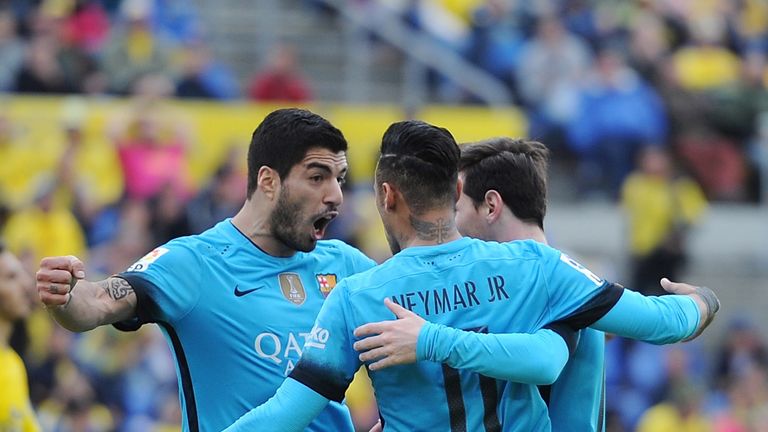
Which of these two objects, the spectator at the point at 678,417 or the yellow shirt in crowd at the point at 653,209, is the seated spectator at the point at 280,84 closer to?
the yellow shirt in crowd at the point at 653,209

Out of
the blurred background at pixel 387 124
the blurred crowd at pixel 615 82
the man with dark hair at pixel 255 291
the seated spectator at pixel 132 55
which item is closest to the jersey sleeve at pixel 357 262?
the man with dark hair at pixel 255 291

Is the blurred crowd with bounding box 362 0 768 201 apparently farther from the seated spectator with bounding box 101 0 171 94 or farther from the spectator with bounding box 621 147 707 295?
the seated spectator with bounding box 101 0 171 94

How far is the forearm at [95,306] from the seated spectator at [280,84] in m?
9.90

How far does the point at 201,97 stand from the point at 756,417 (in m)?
6.25

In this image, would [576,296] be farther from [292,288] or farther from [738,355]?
[738,355]

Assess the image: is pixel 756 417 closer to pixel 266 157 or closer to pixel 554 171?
pixel 554 171

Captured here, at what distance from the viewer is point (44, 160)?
12.9 metres

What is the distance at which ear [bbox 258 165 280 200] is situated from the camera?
18.2 feet

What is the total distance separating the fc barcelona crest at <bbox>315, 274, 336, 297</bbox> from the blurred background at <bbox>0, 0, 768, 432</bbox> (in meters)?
5.34

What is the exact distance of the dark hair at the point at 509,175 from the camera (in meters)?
5.30

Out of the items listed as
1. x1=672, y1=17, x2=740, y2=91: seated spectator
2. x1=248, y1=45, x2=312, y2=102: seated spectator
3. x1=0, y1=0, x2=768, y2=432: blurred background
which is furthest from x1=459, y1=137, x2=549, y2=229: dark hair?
x1=672, y1=17, x2=740, y2=91: seated spectator

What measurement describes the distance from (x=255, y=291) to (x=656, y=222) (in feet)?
34.9

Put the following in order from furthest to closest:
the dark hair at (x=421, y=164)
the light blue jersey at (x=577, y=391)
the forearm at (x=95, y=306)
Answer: the light blue jersey at (x=577, y=391), the forearm at (x=95, y=306), the dark hair at (x=421, y=164)

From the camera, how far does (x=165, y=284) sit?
5.33 m
